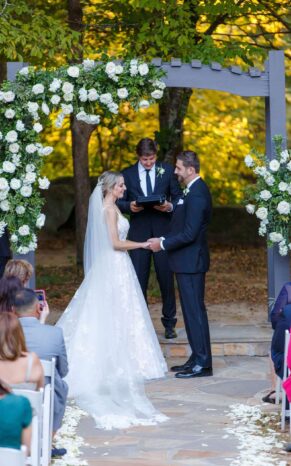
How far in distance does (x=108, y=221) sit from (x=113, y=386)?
4.48 feet

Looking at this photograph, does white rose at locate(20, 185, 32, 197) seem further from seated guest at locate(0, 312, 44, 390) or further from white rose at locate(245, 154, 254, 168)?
seated guest at locate(0, 312, 44, 390)

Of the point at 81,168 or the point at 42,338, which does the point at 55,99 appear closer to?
the point at 42,338

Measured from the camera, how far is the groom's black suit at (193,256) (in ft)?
26.6

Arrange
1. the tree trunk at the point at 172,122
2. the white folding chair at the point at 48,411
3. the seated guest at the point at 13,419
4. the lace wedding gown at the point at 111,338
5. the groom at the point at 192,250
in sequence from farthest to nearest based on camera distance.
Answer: the tree trunk at the point at 172,122 → the groom at the point at 192,250 → the lace wedding gown at the point at 111,338 → the white folding chair at the point at 48,411 → the seated guest at the point at 13,419

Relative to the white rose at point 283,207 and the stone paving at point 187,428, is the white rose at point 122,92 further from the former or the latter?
the stone paving at point 187,428

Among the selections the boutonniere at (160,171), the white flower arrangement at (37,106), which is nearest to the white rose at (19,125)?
the white flower arrangement at (37,106)

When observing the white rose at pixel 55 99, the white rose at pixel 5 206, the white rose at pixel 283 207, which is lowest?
the white rose at pixel 283 207

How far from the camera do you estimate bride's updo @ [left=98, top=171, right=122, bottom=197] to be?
8219mm

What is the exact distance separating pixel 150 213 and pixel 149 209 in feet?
0.12

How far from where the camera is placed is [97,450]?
634 cm

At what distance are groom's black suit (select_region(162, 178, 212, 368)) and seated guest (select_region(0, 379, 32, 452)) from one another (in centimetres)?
403

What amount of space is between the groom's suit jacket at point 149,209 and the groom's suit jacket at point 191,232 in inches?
28.0

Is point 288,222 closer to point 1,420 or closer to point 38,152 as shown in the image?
point 38,152

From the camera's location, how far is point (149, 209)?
9.09m
